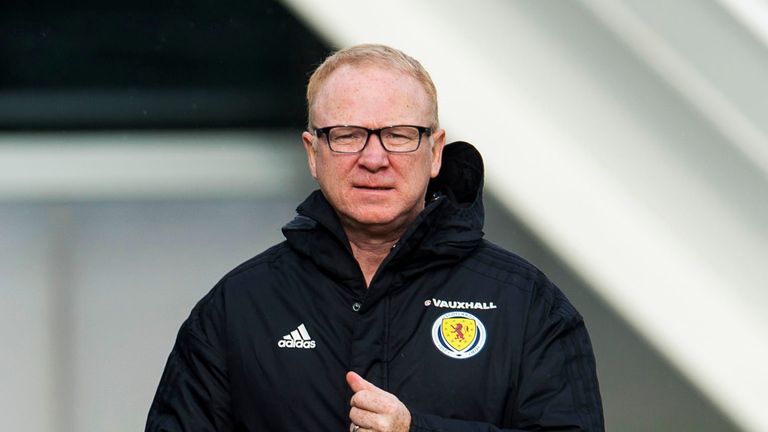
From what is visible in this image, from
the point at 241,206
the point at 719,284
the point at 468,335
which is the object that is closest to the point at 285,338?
the point at 468,335

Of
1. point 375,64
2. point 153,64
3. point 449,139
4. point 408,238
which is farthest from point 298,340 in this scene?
point 153,64

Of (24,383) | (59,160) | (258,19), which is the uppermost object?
(258,19)

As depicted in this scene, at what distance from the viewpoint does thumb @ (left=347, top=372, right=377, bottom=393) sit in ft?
7.14

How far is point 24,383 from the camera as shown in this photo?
3.80 m

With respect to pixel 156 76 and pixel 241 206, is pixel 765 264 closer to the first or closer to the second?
pixel 241 206

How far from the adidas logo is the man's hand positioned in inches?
7.0

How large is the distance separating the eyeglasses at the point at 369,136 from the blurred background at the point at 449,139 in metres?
1.45

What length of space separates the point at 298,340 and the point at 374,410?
0.24 metres

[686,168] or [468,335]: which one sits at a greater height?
[686,168]

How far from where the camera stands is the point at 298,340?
2.36 meters

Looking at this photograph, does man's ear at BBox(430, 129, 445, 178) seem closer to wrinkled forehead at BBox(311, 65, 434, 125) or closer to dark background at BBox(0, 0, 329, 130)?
wrinkled forehead at BBox(311, 65, 434, 125)

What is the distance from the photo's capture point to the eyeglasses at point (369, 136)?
2.33m

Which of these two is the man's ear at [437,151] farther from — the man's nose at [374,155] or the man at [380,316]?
the man's nose at [374,155]

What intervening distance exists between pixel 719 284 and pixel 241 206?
48.5 inches
